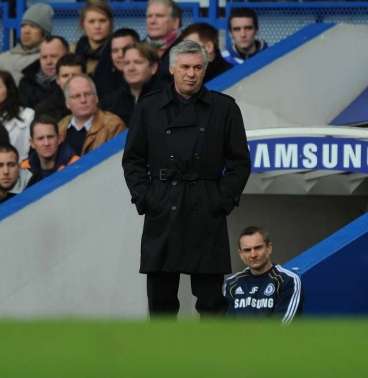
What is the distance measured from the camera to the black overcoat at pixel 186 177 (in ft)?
26.3

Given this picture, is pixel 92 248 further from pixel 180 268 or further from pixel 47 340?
pixel 47 340

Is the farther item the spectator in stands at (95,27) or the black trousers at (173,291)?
the spectator in stands at (95,27)

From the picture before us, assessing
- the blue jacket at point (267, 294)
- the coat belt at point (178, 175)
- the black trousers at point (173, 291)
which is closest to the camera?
the coat belt at point (178, 175)

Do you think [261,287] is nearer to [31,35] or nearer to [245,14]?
[245,14]

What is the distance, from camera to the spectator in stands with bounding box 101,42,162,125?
1156 centimetres

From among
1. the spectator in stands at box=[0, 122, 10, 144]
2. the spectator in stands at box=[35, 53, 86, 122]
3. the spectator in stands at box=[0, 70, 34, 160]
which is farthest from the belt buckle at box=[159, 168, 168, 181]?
the spectator in stands at box=[0, 70, 34, 160]

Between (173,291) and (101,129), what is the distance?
3.77m

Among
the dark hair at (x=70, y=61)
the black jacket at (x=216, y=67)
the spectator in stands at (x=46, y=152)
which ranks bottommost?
the spectator in stands at (x=46, y=152)

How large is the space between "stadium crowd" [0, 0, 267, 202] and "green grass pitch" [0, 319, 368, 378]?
26.6ft

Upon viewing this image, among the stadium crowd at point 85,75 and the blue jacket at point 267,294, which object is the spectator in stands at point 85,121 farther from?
the blue jacket at point 267,294

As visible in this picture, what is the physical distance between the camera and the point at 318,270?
9.82 meters

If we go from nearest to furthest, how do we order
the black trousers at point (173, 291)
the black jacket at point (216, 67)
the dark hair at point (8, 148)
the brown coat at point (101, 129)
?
the black trousers at point (173, 291), the dark hair at point (8, 148), the brown coat at point (101, 129), the black jacket at point (216, 67)

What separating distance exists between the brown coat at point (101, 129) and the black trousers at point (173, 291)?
368cm

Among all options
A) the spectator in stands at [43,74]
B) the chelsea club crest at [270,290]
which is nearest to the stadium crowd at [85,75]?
the spectator in stands at [43,74]
